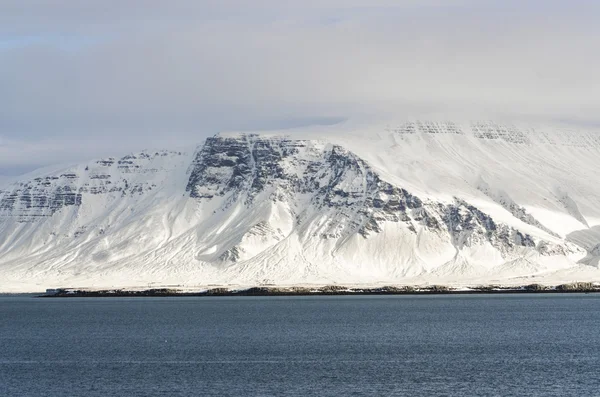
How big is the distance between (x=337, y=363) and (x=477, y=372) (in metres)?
14.9

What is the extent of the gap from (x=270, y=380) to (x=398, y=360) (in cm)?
1807

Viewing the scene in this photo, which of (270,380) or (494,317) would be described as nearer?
(270,380)

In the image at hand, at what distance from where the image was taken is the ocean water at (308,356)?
3792 inches

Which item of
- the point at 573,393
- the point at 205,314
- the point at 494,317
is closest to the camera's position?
the point at 573,393

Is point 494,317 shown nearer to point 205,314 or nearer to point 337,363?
point 205,314

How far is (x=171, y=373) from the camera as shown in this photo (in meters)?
106

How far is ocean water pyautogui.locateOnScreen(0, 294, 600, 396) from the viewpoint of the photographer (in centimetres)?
9631

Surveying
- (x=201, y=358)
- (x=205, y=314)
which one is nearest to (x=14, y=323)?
(x=205, y=314)

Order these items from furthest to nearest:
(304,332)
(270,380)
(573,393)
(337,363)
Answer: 1. (304,332)
2. (337,363)
3. (270,380)
4. (573,393)

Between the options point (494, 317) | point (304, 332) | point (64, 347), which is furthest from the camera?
point (494, 317)

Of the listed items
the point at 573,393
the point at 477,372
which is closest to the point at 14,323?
the point at 477,372

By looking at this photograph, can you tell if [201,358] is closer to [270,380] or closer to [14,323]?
[270,380]

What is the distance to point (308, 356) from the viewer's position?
393 feet

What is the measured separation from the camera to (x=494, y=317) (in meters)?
180
